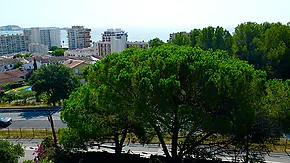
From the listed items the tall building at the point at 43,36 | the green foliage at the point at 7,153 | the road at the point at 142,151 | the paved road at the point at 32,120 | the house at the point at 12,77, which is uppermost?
the tall building at the point at 43,36

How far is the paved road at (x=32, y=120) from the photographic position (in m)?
24.3

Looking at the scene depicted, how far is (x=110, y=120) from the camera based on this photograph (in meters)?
13.7

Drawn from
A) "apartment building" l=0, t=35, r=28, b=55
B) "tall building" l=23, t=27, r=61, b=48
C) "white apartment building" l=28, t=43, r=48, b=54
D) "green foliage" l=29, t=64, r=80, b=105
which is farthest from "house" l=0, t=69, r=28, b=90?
"tall building" l=23, t=27, r=61, b=48

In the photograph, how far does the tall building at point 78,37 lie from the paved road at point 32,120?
84334mm

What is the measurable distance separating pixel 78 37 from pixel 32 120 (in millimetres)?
88856

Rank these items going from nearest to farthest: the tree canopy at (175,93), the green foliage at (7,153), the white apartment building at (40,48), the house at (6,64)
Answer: the green foliage at (7,153)
the tree canopy at (175,93)
the house at (6,64)
the white apartment building at (40,48)

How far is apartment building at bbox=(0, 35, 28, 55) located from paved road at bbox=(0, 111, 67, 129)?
97517 mm

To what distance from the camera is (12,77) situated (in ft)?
179

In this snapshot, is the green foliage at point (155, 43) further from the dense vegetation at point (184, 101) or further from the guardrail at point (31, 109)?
the dense vegetation at point (184, 101)

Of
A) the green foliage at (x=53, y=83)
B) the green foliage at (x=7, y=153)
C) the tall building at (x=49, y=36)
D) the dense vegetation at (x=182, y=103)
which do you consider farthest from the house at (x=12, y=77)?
the tall building at (x=49, y=36)

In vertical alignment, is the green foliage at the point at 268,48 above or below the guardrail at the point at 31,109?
above

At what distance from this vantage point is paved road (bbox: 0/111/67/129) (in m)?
24.3

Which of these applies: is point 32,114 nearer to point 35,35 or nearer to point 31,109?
point 31,109

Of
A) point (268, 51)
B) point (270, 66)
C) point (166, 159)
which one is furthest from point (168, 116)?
point (268, 51)
